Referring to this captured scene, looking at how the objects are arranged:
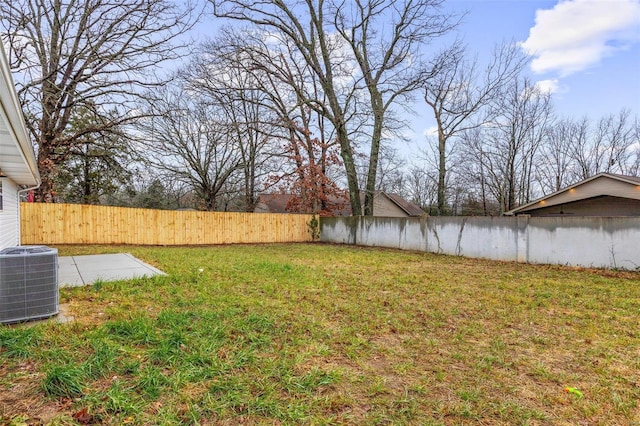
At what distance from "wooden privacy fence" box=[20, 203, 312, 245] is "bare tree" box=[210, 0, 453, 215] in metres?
4.00

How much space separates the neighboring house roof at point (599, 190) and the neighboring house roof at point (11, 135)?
15835 millimetres

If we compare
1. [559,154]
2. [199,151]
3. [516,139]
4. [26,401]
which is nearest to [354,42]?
[199,151]

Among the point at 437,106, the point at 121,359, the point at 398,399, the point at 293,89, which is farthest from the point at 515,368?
the point at 437,106

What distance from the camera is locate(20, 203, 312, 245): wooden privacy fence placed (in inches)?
415

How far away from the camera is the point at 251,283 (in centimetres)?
528

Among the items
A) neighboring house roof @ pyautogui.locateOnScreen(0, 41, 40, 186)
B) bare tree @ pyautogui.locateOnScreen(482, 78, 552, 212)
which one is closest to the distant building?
bare tree @ pyautogui.locateOnScreen(482, 78, 552, 212)

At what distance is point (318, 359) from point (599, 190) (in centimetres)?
1475

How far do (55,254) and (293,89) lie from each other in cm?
1444

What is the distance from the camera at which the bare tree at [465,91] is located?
1590 cm

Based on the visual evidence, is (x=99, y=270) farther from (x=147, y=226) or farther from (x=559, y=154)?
(x=559, y=154)

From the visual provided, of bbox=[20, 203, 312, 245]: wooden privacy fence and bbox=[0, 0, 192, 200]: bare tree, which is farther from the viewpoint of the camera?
bbox=[20, 203, 312, 245]: wooden privacy fence

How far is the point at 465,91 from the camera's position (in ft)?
56.3

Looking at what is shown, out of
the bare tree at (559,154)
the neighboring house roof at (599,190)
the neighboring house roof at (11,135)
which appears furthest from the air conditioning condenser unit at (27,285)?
the bare tree at (559,154)

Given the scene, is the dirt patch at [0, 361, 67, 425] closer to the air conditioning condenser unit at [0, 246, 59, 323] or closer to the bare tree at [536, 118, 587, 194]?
the air conditioning condenser unit at [0, 246, 59, 323]
